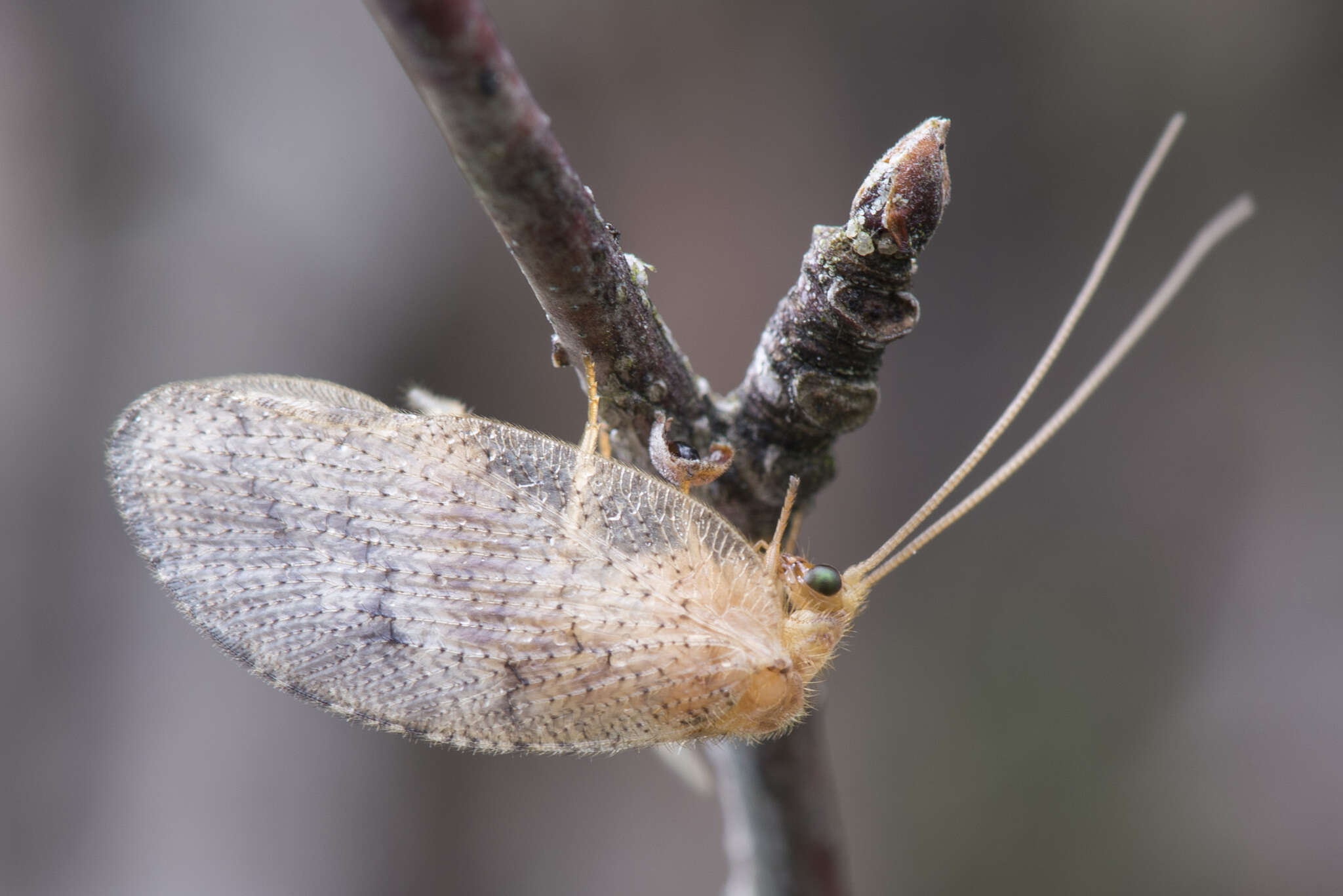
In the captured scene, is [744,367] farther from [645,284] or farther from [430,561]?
[645,284]

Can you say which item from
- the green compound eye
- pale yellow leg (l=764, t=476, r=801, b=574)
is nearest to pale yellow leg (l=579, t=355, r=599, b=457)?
pale yellow leg (l=764, t=476, r=801, b=574)

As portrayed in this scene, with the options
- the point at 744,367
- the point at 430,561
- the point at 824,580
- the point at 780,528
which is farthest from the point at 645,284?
the point at 744,367

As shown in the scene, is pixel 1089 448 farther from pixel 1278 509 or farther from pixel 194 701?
pixel 194 701

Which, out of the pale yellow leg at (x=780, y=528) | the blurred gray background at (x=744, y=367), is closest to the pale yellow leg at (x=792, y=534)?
the pale yellow leg at (x=780, y=528)

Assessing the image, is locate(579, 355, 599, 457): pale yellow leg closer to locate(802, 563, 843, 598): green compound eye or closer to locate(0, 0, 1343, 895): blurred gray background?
locate(802, 563, 843, 598): green compound eye

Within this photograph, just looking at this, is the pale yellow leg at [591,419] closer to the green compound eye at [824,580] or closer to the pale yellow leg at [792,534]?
the pale yellow leg at [792,534]

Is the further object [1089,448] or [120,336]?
[1089,448]

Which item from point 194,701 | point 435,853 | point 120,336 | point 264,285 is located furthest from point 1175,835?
point 120,336
